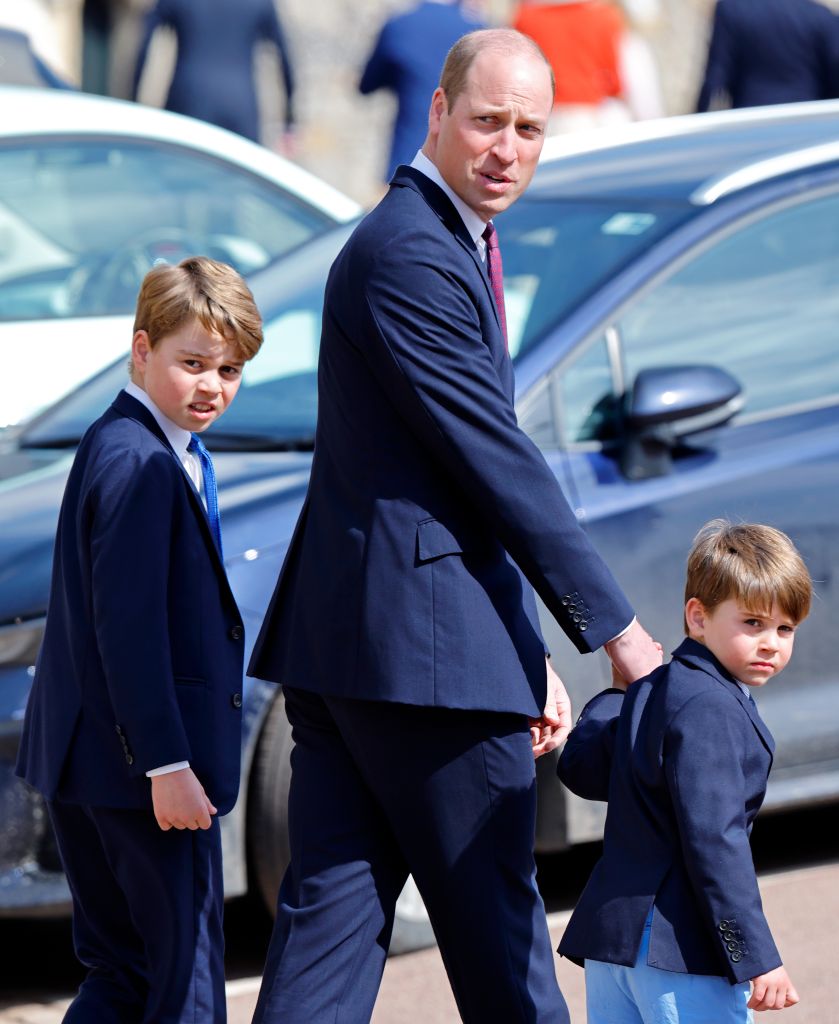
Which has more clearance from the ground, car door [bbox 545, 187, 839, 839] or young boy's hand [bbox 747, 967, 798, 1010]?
car door [bbox 545, 187, 839, 839]

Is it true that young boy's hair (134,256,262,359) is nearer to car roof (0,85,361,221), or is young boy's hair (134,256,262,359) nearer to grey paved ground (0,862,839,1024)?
grey paved ground (0,862,839,1024)

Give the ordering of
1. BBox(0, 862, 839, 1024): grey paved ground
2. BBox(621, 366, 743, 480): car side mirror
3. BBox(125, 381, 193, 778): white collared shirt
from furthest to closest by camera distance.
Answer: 1. BBox(621, 366, 743, 480): car side mirror
2. BBox(0, 862, 839, 1024): grey paved ground
3. BBox(125, 381, 193, 778): white collared shirt

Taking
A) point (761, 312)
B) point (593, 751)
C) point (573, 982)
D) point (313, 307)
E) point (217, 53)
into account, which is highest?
point (217, 53)

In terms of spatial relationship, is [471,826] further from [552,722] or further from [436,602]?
[436,602]

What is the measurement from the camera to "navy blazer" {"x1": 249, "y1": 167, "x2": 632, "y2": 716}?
291cm

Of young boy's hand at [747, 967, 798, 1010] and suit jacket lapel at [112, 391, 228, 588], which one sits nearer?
young boy's hand at [747, 967, 798, 1010]

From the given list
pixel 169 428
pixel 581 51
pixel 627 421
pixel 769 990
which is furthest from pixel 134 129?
pixel 769 990

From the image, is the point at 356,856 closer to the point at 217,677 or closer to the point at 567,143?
the point at 217,677

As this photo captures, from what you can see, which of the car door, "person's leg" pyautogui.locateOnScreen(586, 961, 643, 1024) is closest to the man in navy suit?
"person's leg" pyautogui.locateOnScreen(586, 961, 643, 1024)

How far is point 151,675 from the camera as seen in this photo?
3049 mm

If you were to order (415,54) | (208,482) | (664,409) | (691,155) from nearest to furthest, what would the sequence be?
1. (208,482)
2. (664,409)
3. (691,155)
4. (415,54)

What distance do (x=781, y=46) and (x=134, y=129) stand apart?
12.1 ft

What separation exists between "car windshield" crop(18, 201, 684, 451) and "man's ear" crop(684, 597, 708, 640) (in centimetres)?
169

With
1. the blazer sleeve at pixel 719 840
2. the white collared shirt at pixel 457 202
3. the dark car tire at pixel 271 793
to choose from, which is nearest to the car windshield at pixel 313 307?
the dark car tire at pixel 271 793
